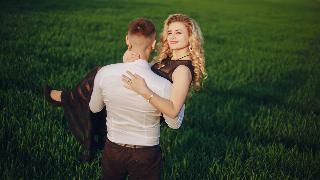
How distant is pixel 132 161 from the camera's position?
274 centimetres

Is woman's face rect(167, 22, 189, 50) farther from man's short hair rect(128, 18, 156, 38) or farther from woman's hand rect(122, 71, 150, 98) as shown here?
woman's hand rect(122, 71, 150, 98)

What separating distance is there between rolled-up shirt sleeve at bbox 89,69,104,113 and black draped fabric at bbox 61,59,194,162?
5 centimetres

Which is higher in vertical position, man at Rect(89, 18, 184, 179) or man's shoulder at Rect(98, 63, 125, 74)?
man's shoulder at Rect(98, 63, 125, 74)

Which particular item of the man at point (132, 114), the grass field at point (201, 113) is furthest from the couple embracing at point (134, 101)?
the grass field at point (201, 113)

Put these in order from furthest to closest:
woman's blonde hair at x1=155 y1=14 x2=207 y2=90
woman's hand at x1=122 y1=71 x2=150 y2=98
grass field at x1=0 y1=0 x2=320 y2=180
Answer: grass field at x1=0 y1=0 x2=320 y2=180, woman's blonde hair at x1=155 y1=14 x2=207 y2=90, woman's hand at x1=122 y1=71 x2=150 y2=98

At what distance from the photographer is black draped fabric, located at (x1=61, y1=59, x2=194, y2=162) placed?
9.05 ft

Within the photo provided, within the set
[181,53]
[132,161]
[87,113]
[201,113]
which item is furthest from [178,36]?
[201,113]

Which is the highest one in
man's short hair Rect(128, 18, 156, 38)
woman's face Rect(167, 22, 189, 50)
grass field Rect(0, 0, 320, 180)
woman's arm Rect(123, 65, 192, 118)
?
man's short hair Rect(128, 18, 156, 38)

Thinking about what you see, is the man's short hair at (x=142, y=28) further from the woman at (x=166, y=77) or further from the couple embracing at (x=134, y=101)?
the woman at (x=166, y=77)

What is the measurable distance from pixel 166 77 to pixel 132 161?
567mm

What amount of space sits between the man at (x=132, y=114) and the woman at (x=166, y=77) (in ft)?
0.19

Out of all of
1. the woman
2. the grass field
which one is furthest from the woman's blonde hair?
the grass field

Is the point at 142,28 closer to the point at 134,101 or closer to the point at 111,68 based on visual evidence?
the point at 111,68

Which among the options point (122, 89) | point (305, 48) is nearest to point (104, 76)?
point (122, 89)
